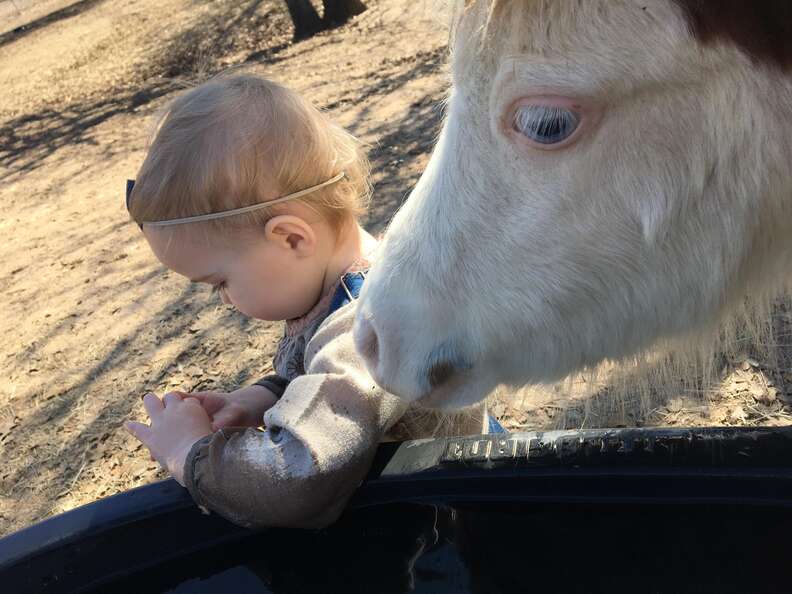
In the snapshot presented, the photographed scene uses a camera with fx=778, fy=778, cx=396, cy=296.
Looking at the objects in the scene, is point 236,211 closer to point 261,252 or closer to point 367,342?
point 261,252

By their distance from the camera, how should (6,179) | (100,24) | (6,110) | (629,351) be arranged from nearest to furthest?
(629,351) < (6,179) < (6,110) < (100,24)

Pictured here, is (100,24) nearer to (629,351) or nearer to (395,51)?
(395,51)

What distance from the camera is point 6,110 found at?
28.9 ft

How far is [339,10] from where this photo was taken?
27.9 ft

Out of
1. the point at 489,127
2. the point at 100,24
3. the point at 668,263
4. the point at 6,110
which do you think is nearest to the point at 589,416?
the point at 668,263

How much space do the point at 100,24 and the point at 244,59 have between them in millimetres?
4686

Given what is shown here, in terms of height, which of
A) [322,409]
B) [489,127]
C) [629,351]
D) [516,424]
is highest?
[489,127]

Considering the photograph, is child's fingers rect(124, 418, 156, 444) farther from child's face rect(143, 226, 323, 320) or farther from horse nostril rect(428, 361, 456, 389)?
horse nostril rect(428, 361, 456, 389)

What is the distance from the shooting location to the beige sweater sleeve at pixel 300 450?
1325 mm

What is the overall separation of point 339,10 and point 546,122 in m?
7.95

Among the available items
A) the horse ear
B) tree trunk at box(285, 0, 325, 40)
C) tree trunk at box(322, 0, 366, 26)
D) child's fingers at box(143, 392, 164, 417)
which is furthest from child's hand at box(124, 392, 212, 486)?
tree trunk at box(322, 0, 366, 26)

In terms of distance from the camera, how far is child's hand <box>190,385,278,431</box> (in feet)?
5.51

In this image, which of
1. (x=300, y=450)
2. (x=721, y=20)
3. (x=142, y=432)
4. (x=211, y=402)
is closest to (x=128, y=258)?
(x=211, y=402)

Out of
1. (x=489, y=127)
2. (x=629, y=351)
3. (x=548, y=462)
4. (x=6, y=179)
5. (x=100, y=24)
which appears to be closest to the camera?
(x=489, y=127)
